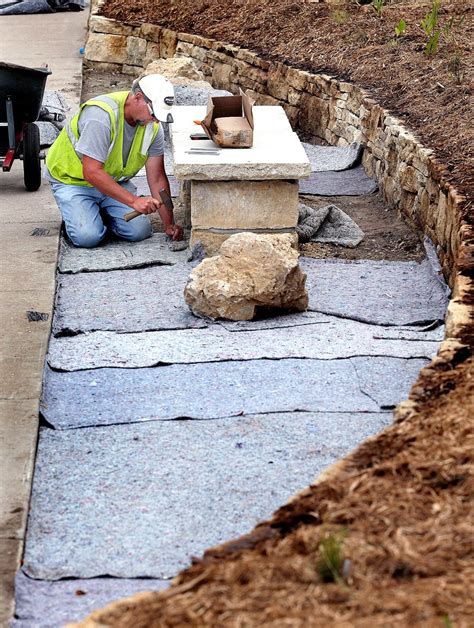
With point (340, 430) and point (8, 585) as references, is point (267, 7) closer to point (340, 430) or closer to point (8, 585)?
point (340, 430)

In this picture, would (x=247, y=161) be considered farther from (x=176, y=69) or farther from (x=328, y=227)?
(x=176, y=69)

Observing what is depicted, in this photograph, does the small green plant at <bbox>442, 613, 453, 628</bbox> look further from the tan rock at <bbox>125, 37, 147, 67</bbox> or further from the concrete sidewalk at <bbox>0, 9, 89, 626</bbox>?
the tan rock at <bbox>125, 37, 147, 67</bbox>

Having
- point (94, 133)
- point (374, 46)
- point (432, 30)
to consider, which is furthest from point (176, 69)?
point (94, 133)

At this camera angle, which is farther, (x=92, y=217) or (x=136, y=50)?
(x=136, y=50)

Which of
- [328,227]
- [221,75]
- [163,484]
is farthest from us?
[221,75]

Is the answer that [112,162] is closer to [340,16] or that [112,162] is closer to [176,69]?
[176,69]

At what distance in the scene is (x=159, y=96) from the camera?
673 cm

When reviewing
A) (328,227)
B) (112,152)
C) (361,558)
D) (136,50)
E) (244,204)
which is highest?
(361,558)

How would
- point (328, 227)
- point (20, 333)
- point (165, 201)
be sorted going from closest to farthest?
point (20, 333), point (165, 201), point (328, 227)

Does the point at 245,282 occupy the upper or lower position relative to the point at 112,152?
lower

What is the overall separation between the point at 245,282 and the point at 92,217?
1.75m

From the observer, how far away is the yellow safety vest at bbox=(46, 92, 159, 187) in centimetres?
668

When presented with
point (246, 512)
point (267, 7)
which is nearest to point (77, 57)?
point (267, 7)

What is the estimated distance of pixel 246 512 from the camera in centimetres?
382
